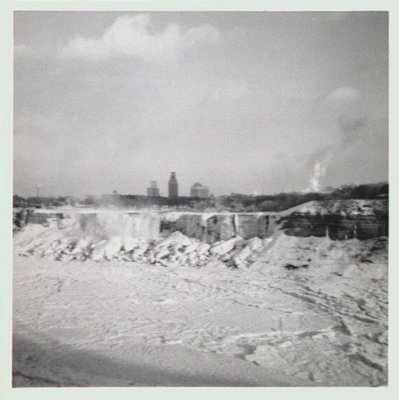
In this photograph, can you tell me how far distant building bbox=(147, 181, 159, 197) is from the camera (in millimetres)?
2836

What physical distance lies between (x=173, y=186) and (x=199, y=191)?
7.7 inches

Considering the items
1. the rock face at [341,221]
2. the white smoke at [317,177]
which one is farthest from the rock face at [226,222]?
the white smoke at [317,177]

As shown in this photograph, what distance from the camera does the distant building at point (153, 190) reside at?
284cm

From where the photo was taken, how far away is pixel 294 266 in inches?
111

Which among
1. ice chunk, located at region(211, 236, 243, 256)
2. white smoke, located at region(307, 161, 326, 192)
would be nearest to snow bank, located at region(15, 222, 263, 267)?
ice chunk, located at region(211, 236, 243, 256)

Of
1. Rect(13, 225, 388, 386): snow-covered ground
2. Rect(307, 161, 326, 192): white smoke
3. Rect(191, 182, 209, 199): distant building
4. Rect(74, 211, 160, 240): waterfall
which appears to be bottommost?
Rect(13, 225, 388, 386): snow-covered ground

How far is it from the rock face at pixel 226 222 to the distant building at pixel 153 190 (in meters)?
0.17

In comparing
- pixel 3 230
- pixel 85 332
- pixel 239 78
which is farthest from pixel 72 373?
pixel 239 78

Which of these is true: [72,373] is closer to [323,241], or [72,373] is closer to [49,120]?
[49,120]

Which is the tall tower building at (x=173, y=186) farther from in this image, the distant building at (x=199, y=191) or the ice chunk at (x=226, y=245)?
the ice chunk at (x=226, y=245)

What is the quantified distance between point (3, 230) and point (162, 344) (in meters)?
1.30

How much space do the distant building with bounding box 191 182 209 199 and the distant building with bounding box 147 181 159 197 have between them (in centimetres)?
26

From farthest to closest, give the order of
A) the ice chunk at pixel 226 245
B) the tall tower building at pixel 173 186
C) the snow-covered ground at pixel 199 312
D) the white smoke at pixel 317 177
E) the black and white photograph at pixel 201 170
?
the ice chunk at pixel 226 245 → the tall tower building at pixel 173 186 → the white smoke at pixel 317 177 → the black and white photograph at pixel 201 170 → the snow-covered ground at pixel 199 312

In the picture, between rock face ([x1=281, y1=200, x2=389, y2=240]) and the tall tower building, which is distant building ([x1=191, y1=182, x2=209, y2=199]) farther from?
rock face ([x1=281, y1=200, x2=389, y2=240])
